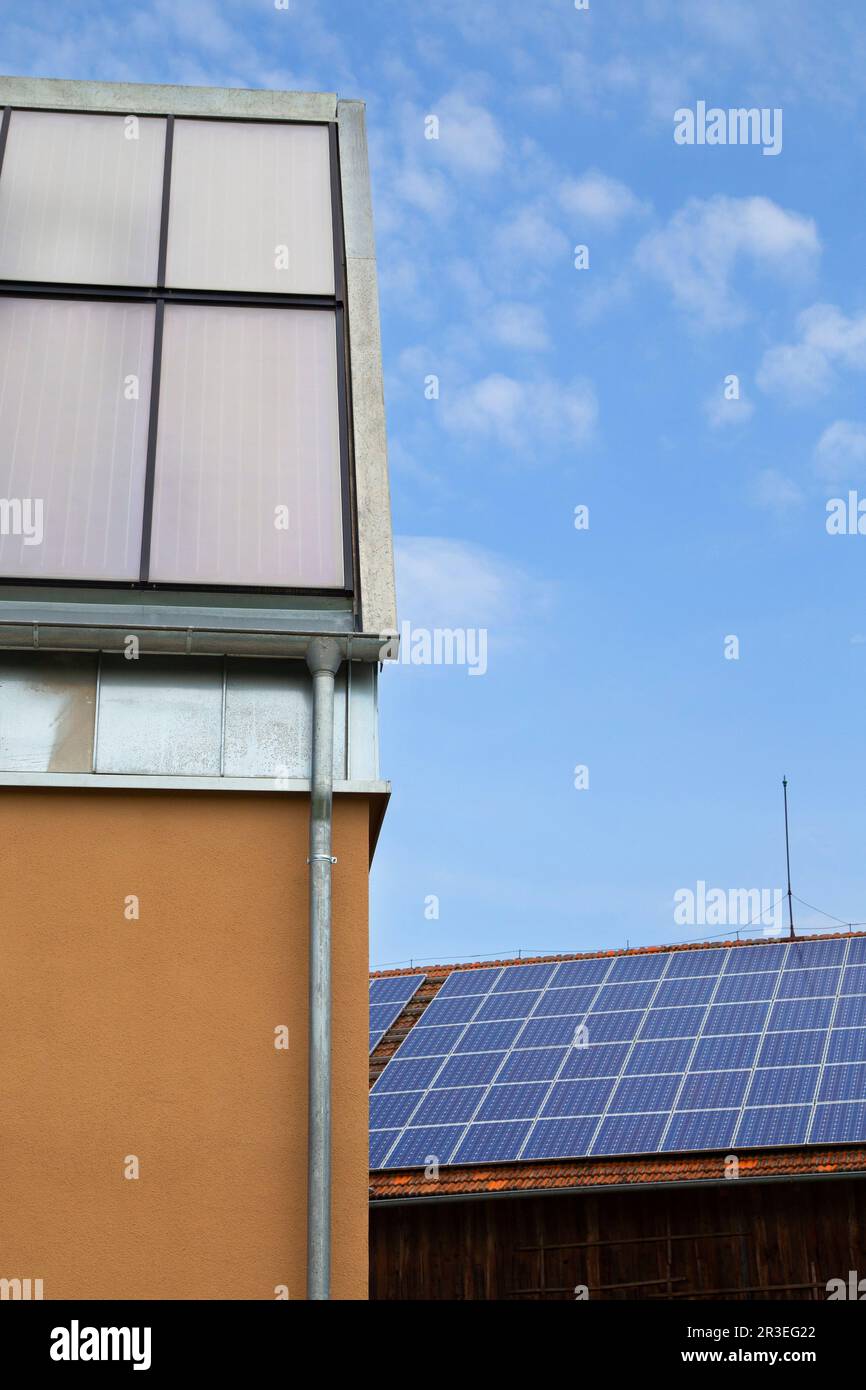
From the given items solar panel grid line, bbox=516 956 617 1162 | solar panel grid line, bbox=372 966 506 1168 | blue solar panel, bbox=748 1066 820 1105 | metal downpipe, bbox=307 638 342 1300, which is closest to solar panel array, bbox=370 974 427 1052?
solar panel grid line, bbox=372 966 506 1168

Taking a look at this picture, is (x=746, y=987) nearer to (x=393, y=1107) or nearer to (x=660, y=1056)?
(x=660, y=1056)

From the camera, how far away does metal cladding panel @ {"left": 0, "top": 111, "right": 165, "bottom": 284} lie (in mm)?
10562

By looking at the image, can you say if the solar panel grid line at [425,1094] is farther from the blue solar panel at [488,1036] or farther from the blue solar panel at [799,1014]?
the blue solar panel at [799,1014]

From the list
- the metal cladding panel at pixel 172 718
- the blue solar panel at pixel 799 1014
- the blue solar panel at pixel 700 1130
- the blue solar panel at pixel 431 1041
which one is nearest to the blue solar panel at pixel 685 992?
the blue solar panel at pixel 799 1014

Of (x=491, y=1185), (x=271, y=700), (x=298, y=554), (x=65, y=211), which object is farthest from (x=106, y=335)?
(x=491, y=1185)

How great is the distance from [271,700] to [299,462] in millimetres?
1767

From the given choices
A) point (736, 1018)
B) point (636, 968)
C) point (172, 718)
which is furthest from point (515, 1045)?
point (172, 718)

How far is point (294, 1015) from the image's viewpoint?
320 inches

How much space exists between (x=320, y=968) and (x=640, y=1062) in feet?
54.4

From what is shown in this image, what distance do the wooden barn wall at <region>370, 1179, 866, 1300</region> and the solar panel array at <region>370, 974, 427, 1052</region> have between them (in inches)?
179

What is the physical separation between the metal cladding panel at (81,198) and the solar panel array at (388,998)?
17951mm

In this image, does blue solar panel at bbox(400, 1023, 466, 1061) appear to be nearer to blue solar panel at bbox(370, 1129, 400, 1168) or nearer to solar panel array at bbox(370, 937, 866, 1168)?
solar panel array at bbox(370, 937, 866, 1168)

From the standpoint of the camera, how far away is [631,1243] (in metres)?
21.9

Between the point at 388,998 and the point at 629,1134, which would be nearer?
the point at 629,1134
